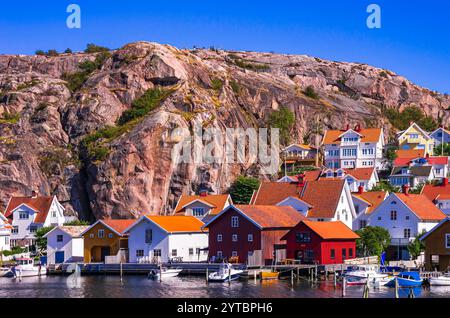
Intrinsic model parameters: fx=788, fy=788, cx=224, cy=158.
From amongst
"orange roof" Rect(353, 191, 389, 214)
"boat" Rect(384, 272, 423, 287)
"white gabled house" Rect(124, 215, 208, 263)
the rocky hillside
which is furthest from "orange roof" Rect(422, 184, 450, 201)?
"boat" Rect(384, 272, 423, 287)

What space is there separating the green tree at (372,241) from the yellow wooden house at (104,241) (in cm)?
2593

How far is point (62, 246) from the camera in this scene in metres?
91.9

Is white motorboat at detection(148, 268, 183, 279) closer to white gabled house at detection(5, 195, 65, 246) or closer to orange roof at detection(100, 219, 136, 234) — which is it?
orange roof at detection(100, 219, 136, 234)

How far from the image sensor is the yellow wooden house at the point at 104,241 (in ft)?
288

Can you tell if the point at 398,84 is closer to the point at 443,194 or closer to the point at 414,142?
the point at 414,142

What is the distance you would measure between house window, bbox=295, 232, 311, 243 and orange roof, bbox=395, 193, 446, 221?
15.3 meters

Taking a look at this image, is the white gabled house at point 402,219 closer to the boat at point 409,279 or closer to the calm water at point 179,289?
the calm water at point 179,289

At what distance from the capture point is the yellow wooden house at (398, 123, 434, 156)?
143625mm

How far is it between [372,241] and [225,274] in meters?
20.1

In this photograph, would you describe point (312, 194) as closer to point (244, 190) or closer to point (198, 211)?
point (198, 211)

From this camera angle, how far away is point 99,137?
125 m

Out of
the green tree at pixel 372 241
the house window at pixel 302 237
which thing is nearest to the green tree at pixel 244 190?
the green tree at pixel 372 241

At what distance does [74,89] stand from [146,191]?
120 feet
